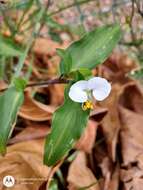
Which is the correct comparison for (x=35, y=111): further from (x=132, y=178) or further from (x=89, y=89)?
(x=89, y=89)

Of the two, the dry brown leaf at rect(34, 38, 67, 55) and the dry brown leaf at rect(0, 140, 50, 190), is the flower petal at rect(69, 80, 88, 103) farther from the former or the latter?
the dry brown leaf at rect(34, 38, 67, 55)

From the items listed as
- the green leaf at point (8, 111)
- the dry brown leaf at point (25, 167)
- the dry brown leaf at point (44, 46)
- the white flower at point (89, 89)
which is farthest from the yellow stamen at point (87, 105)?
the dry brown leaf at point (44, 46)

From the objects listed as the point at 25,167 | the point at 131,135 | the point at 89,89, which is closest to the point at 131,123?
the point at 131,135

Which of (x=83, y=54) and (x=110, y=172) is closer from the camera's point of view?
(x=83, y=54)

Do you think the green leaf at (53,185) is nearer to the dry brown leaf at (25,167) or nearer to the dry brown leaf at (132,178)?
the dry brown leaf at (25,167)

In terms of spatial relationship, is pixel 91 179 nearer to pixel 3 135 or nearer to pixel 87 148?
pixel 87 148

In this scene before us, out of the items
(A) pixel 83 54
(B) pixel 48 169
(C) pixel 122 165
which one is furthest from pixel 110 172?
(A) pixel 83 54
